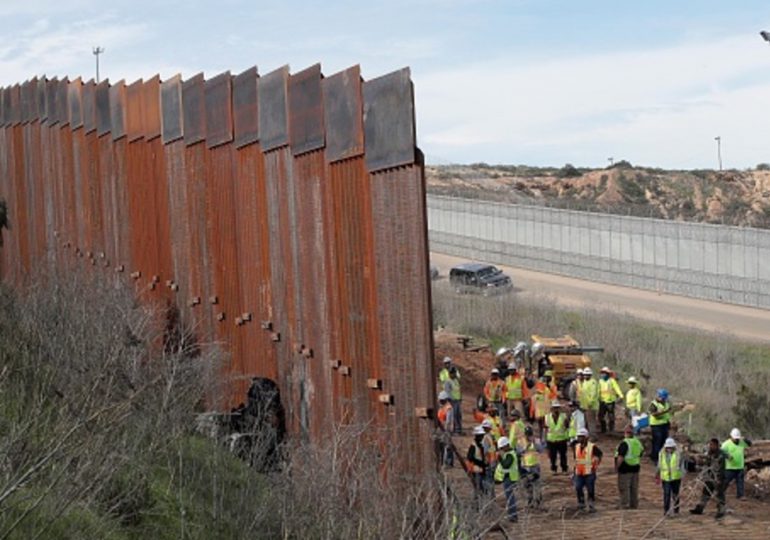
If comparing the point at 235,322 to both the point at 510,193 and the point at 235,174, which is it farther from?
the point at 510,193

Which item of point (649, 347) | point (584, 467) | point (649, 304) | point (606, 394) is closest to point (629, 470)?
point (584, 467)

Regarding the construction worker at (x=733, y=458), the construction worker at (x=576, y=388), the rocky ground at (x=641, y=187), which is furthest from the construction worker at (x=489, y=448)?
the rocky ground at (x=641, y=187)

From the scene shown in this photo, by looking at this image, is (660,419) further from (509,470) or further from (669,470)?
(509,470)

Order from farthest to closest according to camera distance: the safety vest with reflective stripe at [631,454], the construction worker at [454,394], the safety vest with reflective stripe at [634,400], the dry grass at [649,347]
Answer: the dry grass at [649,347] < the construction worker at [454,394] < the safety vest with reflective stripe at [634,400] < the safety vest with reflective stripe at [631,454]

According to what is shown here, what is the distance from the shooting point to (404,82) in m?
16.9

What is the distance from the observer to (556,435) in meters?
24.3

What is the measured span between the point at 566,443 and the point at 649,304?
37.1 meters

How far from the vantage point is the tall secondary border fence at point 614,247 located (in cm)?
5788

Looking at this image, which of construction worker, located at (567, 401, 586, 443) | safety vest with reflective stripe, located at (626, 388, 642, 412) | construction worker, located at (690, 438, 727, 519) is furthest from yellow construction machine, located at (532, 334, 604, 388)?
construction worker, located at (690, 438, 727, 519)

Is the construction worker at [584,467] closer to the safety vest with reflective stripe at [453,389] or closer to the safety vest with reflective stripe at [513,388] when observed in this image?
the safety vest with reflective stripe at [453,389]

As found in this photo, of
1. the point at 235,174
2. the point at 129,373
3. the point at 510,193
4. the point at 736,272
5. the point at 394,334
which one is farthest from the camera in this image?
the point at 510,193

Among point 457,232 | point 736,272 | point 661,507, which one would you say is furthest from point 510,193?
point 661,507

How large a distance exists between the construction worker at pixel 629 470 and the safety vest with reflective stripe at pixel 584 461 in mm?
702

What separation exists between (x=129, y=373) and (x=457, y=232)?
62141 mm
